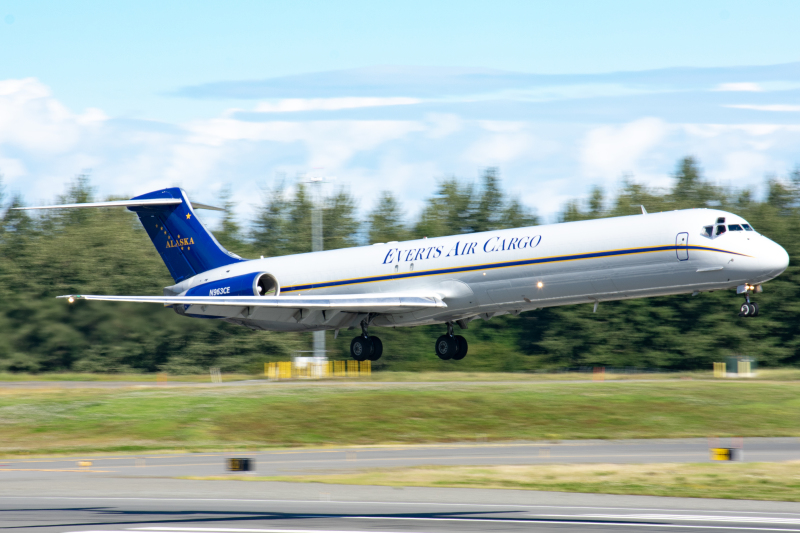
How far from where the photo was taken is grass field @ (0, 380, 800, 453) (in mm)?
29094

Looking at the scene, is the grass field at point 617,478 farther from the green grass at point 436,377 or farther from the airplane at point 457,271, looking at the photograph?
the green grass at point 436,377

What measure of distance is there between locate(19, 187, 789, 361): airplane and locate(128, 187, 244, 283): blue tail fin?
0.05 metres

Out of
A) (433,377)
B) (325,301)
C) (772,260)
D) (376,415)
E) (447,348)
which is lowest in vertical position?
(376,415)

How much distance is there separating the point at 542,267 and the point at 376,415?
713cm

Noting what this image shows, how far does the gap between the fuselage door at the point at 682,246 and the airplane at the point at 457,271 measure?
3cm

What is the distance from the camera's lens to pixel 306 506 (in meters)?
15.2

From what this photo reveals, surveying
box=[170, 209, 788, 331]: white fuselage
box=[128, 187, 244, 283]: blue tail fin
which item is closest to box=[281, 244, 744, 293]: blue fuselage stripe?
box=[170, 209, 788, 331]: white fuselage

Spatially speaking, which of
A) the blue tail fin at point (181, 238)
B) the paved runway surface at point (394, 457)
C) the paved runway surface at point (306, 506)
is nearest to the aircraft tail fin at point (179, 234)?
the blue tail fin at point (181, 238)

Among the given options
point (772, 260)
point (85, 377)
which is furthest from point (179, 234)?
point (772, 260)

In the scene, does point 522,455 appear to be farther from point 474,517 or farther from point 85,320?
point 85,320

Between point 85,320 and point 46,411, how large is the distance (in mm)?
10867

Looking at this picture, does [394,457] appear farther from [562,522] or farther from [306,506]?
[562,522]

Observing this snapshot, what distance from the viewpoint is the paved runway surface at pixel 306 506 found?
13.2 meters

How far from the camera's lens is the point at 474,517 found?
14117 mm
